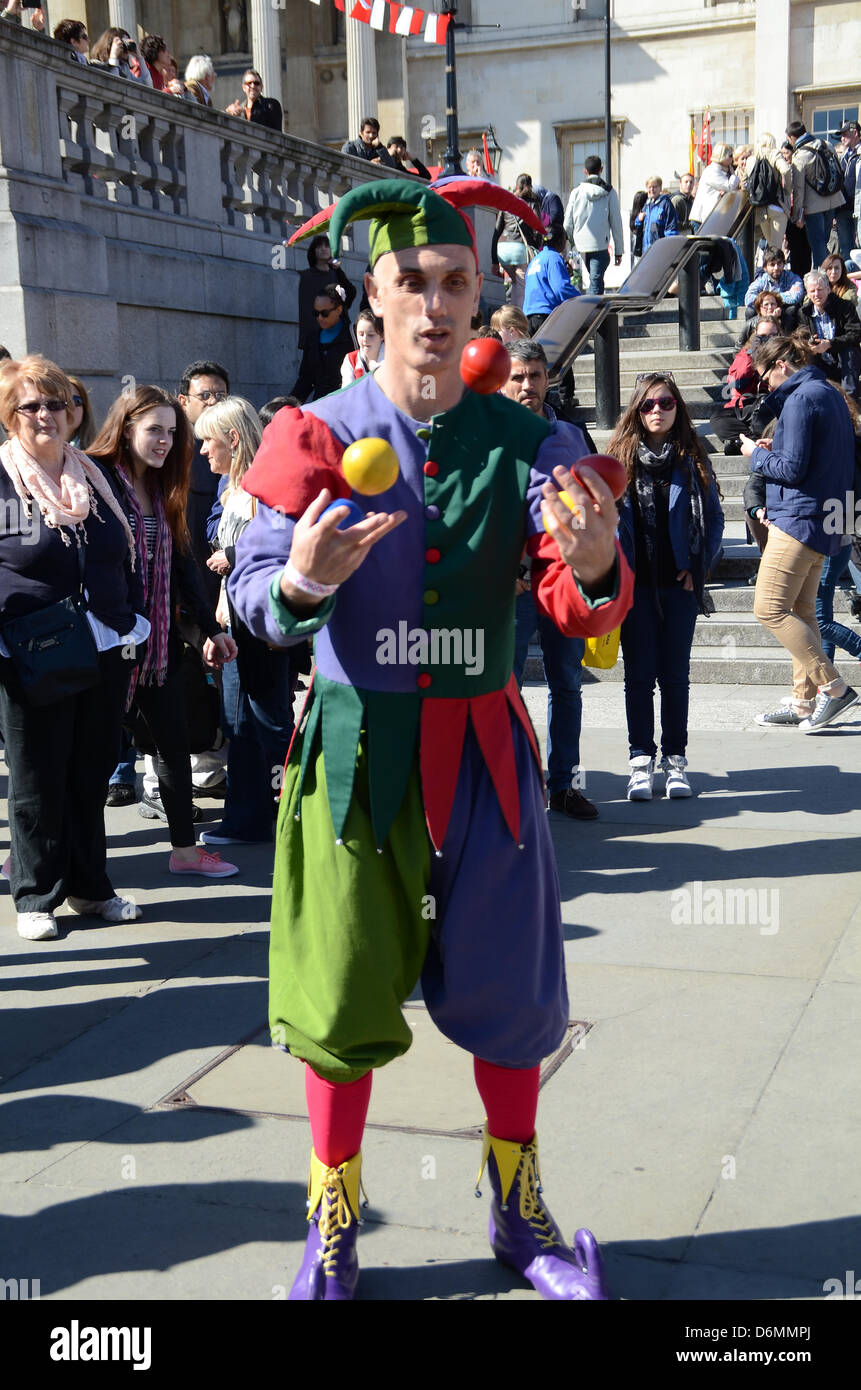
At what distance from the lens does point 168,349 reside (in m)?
13.0

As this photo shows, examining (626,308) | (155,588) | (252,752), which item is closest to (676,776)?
(252,752)

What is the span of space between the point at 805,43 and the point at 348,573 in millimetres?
36516

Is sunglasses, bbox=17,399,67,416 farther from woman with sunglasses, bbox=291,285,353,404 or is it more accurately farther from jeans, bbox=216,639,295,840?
woman with sunglasses, bbox=291,285,353,404

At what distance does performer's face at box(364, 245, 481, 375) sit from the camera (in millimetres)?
2854

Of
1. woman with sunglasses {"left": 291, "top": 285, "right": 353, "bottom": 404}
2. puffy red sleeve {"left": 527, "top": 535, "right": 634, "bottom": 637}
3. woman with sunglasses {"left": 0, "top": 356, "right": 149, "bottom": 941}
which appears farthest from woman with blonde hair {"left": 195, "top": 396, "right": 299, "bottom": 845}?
woman with sunglasses {"left": 291, "top": 285, "right": 353, "bottom": 404}

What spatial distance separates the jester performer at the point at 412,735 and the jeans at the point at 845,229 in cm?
1667

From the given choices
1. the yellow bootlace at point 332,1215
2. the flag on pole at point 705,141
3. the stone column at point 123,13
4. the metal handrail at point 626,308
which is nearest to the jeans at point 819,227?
the metal handrail at point 626,308

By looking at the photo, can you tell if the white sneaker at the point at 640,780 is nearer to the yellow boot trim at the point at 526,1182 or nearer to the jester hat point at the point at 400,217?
the yellow boot trim at the point at 526,1182

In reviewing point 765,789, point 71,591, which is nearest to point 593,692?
point 765,789

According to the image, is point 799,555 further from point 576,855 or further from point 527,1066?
point 527,1066

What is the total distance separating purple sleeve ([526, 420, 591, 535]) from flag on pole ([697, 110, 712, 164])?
33.3 metres

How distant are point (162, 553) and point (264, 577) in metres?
3.35

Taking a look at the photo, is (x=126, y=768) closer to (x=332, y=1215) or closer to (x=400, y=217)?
(x=332, y=1215)
